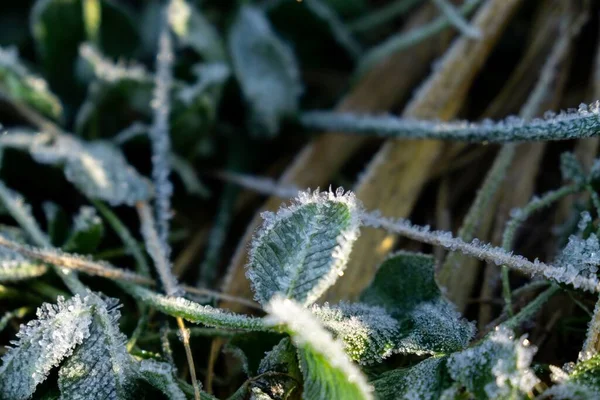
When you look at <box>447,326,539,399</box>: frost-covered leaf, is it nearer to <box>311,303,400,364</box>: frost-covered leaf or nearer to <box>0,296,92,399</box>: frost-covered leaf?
<box>311,303,400,364</box>: frost-covered leaf

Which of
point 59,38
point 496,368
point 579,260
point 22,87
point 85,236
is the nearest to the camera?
point 496,368

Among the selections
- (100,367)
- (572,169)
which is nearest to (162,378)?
(100,367)

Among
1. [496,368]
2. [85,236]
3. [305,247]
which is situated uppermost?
[85,236]

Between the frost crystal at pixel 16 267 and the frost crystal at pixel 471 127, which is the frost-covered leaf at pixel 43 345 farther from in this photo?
the frost crystal at pixel 471 127

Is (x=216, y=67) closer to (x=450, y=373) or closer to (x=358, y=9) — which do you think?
(x=358, y=9)

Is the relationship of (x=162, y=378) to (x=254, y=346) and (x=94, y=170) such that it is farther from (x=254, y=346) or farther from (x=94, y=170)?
(x=94, y=170)

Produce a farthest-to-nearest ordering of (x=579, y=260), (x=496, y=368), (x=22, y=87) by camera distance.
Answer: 1. (x=22, y=87)
2. (x=579, y=260)
3. (x=496, y=368)

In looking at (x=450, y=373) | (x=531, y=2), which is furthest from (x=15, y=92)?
(x=531, y=2)
